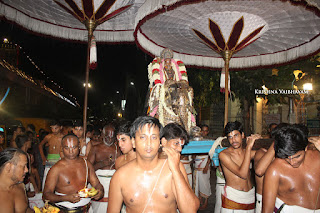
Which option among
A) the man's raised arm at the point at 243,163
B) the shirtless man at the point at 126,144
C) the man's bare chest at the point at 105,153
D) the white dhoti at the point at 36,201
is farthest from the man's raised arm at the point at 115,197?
the white dhoti at the point at 36,201

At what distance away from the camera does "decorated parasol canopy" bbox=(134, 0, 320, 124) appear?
4809 millimetres

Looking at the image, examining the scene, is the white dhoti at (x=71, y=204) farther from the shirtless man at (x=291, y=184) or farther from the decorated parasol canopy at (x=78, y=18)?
the shirtless man at (x=291, y=184)

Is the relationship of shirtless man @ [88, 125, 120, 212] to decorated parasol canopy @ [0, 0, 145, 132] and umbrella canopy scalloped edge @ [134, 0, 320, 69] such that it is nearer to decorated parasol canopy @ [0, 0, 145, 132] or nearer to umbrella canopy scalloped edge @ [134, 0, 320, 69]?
decorated parasol canopy @ [0, 0, 145, 132]

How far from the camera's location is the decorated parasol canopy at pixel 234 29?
4809 millimetres

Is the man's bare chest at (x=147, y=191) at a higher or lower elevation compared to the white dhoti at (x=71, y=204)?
higher

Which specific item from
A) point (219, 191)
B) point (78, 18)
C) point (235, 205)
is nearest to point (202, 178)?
point (219, 191)

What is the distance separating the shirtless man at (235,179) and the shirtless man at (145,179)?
202 cm

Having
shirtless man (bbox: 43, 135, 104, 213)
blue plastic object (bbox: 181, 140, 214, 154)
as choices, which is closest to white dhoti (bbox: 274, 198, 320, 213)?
blue plastic object (bbox: 181, 140, 214, 154)

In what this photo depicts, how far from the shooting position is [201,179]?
7.39 metres

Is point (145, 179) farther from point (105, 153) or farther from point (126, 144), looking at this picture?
point (105, 153)

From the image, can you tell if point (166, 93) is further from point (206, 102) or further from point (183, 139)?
point (206, 102)

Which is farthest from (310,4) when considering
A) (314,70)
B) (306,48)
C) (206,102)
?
(206,102)

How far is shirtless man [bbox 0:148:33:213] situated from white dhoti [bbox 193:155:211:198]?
547cm

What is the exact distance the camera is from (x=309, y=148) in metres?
3.20
